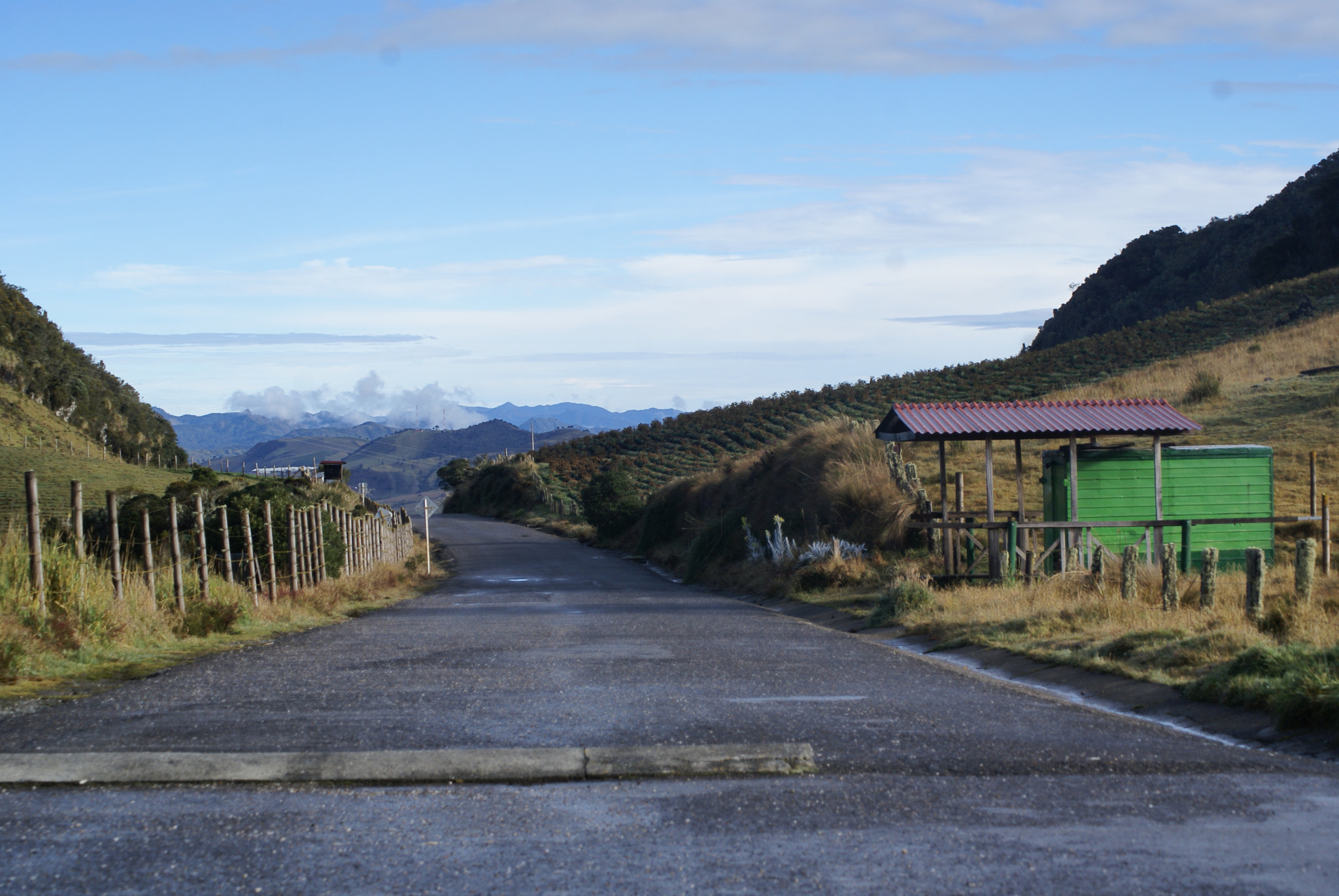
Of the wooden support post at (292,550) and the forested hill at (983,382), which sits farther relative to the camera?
the forested hill at (983,382)

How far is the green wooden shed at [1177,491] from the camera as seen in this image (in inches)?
843

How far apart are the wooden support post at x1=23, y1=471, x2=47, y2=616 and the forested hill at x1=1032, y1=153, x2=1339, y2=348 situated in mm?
92189

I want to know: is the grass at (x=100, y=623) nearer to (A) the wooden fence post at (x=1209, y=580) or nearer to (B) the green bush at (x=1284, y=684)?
(B) the green bush at (x=1284, y=684)

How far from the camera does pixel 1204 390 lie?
127ft

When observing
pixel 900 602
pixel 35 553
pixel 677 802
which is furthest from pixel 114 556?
pixel 900 602

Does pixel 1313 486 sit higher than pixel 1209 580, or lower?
higher

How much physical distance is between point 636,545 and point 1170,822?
131 feet

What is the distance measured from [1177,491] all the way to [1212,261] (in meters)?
106

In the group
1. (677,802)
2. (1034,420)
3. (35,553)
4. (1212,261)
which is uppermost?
(1212,261)

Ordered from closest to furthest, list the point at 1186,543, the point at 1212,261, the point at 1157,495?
the point at 1186,543 < the point at 1157,495 < the point at 1212,261

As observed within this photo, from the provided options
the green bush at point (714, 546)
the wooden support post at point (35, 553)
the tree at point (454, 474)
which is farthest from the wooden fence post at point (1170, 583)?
the tree at point (454, 474)

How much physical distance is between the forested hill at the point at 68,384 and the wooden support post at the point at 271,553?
5322cm

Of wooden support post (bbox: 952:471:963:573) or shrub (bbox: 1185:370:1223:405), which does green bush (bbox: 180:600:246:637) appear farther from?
shrub (bbox: 1185:370:1223:405)

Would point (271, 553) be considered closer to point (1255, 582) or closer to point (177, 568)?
point (177, 568)
